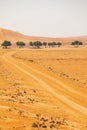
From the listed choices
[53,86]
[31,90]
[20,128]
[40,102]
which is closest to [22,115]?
[20,128]

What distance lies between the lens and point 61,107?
19.2 m

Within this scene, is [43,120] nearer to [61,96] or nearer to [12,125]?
[12,125]

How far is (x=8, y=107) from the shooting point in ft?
60.8

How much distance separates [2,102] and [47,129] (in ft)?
20.6

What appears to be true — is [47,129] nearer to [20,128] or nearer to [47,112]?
[20,128]

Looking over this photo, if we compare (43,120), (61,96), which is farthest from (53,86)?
(43,120)

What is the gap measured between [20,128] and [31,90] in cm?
1149

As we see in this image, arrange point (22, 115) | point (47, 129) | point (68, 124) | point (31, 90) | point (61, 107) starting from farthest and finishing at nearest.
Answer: point (31, 90), point (61, 107), point (22, 115), point (68, 124), point (47, 129)

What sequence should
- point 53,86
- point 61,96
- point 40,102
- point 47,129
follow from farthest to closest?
point 53,86 < point 61,96 < point 40,102 < point 47,129

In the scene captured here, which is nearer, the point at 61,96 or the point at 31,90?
the point at 61,96

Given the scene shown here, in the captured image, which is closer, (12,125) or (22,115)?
(12,125)

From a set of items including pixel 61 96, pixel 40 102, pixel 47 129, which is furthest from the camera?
pixel 61 96

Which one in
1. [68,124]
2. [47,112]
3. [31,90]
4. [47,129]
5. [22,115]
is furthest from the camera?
[31,90]

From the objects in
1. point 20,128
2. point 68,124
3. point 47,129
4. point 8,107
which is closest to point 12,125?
point 20,128
